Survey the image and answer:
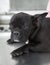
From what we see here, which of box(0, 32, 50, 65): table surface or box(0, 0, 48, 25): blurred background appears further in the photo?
box(0, 0, 48, 25): blurred background

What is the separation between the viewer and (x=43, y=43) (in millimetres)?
955

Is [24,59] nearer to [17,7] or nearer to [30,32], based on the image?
[30,32]

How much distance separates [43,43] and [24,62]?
0.16m

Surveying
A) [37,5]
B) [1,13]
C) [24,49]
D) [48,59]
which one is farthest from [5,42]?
[37,5]

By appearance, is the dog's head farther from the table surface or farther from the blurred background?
the blurred background

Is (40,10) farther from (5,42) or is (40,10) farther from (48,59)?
(48,59)

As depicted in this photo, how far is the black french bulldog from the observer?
3.01 ft

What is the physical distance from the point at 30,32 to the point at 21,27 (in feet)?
0.21

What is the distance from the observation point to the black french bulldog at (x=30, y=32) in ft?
3.01

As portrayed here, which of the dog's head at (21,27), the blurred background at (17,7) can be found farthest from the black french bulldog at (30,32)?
the blurred background at (17,7)

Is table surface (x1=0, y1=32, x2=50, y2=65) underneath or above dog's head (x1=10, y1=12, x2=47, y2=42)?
underneath

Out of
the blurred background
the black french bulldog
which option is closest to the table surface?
the black french bulldog

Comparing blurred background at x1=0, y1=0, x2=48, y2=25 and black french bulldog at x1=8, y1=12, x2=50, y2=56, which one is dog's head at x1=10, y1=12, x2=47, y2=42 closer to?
black french bulldog at x1=8, y1=12, x2=50, y2=56

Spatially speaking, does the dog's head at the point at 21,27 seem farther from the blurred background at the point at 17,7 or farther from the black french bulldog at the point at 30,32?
the blurred background at the point at 17,7
